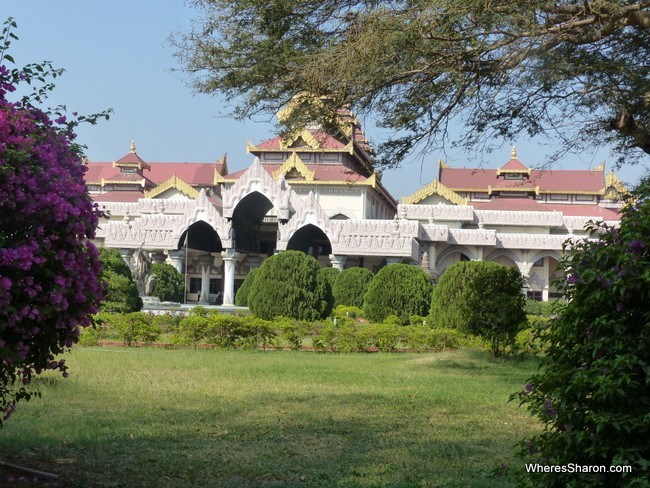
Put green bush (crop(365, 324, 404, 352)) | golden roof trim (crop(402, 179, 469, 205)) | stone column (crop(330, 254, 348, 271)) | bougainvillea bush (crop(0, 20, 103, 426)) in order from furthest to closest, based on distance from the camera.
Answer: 1. golden roof trim (crop(402, 179, 469, 205))
2. stone column (crop(330, 254, 348, 271))
3. green bush (crop(365, 324, 404, 352))
4. bougainvillea bush (crop(0, 20, 103, 426))

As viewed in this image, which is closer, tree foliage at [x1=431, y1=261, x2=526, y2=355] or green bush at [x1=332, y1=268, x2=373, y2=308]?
tree foliage at [x1=431, y1=261, x2=526, y2=355]

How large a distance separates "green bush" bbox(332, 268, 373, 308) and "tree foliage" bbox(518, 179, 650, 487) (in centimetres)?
2231

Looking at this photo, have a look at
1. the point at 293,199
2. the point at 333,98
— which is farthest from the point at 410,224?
the point at 333,98

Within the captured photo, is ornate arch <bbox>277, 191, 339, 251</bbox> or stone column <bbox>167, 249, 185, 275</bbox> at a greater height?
ornate arch <bbox>277, 191, 339, 251</bbox>

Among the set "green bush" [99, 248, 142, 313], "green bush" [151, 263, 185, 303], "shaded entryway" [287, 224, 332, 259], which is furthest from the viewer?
"shaded entryway" [287, 224, 332, 259]

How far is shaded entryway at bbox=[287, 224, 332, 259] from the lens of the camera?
36.2 m

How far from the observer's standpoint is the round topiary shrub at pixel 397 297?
18734 mm

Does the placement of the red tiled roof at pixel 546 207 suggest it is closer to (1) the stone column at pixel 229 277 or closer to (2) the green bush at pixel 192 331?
(1) the stone column at pixel 229 277

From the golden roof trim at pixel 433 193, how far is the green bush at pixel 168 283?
15690mm

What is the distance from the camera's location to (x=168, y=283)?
32.5 m

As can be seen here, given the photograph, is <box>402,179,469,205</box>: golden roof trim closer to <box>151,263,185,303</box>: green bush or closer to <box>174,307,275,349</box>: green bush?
<box>151,263,185,303</box>: green bush

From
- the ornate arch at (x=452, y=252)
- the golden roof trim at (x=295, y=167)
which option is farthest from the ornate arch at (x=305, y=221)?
the ornate arch at (x=452, y=252)

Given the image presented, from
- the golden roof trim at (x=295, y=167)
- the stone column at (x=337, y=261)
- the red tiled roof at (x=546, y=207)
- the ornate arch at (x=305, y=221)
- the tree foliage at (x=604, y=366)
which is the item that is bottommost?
the tree foliage at (x=604, y=366)

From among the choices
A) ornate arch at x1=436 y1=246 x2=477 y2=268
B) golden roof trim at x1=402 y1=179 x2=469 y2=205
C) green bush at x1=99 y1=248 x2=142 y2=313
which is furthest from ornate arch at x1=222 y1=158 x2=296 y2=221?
green bush at x1=99 y1=248 x2=142 y2=313
